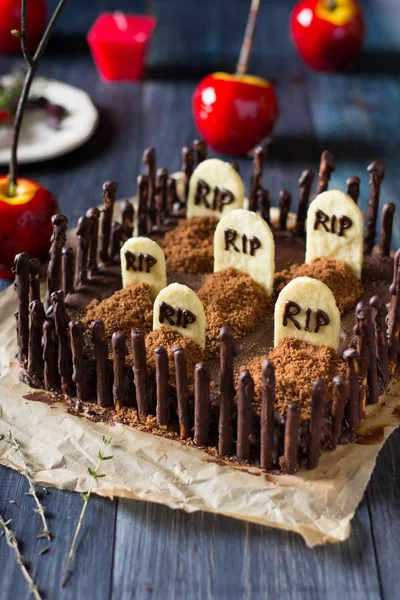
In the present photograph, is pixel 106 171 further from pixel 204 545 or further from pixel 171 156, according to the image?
pixel 204 545

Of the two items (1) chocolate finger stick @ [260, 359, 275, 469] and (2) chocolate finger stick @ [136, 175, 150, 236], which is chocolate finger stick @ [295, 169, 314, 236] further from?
(1) chocolate finger stick @ [260, 359, 275, 469]

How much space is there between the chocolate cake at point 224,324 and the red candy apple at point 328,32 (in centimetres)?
156

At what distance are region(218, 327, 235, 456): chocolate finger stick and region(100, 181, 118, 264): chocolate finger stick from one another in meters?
0.84

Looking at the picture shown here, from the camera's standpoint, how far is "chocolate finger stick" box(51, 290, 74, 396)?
253 cm

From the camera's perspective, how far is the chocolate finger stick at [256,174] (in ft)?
10.7

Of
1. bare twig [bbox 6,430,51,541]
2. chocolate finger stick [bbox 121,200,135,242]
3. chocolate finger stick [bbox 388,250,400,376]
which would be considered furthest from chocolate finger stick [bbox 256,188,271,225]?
bare twig [bbox 6,430,51,541]

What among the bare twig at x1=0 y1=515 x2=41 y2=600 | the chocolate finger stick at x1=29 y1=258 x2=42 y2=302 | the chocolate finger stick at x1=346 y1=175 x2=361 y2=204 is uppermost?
the chocolate finger stick at x1=346 y1=175 x2=361 y2=204

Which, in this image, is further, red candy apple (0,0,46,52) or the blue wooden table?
red candy apple (0,0,46,52)

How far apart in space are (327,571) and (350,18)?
9.76 feet

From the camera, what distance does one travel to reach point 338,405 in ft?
7.79

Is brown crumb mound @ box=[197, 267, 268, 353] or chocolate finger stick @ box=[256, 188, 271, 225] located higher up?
chocolate finger stick @ box=[256, 188, 271, 225]

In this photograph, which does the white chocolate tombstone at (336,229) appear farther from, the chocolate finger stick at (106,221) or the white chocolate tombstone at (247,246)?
the chocolate finger stick at (106,221)

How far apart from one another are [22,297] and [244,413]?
2.43 feet

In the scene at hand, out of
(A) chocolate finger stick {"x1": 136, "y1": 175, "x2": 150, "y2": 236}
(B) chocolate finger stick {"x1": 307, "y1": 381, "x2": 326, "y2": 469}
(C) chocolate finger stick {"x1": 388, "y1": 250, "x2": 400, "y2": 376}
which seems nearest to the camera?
(B) chocolate finger stick {"x1": 307, "y1": 381, "x2": 326, "y2": 469}
